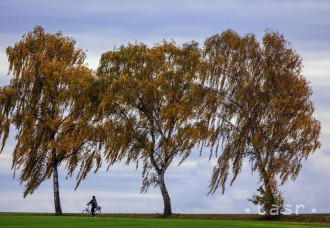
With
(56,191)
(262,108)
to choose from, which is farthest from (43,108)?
(262,108)

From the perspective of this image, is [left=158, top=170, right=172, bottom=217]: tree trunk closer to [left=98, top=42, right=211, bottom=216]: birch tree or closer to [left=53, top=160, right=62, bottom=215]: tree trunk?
[left=98, top=42, right=211, bottom=216]: birch tree

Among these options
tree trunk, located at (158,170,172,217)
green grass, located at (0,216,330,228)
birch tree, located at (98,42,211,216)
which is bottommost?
green grass, located at (0,216,330,228)

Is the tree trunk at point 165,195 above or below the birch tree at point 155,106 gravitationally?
below

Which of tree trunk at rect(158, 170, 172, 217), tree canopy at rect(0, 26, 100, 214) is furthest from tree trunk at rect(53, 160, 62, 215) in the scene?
tree trunk at rect(158, 170, 172, 217)

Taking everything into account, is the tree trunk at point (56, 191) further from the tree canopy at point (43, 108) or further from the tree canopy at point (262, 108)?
the tree canopy at point (262, 108)

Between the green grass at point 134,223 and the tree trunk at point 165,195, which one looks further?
the tree trunk at point 165,195

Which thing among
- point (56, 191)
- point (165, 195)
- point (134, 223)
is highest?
point (56, 191)

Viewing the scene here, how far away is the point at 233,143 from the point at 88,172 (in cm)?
1346

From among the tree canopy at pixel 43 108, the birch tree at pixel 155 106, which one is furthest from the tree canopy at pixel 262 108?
the tree canopy at pixel 43 108

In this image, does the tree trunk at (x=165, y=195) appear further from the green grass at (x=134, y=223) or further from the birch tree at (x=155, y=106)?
the green grass at (x=134, y=223)

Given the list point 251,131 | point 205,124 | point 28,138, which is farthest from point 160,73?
point 28,138

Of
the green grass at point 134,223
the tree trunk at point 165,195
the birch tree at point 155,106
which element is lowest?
the green grass at point 134,223

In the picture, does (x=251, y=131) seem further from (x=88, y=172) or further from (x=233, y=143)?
(x=88, y=172)

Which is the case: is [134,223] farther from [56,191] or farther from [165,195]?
[56,191]
